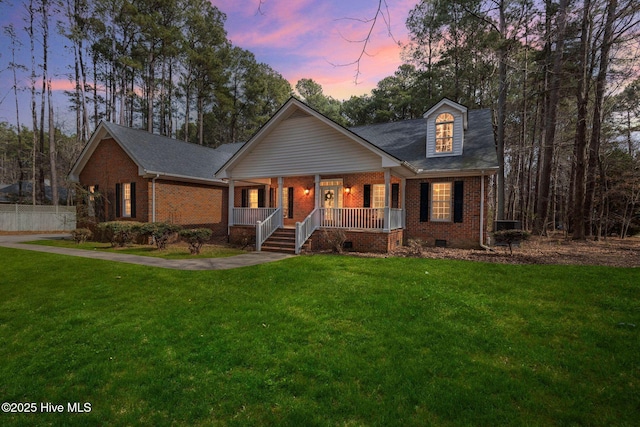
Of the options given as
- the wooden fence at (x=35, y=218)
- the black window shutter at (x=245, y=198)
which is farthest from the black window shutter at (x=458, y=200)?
the wooden fence at (x=35, y=218)

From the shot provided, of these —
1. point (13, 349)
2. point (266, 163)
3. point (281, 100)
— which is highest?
point (281, 100)

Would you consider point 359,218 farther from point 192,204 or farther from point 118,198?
point 118,198

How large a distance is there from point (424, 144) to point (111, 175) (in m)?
17.8

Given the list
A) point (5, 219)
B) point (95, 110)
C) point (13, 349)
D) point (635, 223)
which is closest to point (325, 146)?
point (13, 349)

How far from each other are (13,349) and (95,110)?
35.1 metres

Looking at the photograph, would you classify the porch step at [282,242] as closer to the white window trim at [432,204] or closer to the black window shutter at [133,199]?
the white window trim at [432,204]

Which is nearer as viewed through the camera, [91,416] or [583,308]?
[91,416]

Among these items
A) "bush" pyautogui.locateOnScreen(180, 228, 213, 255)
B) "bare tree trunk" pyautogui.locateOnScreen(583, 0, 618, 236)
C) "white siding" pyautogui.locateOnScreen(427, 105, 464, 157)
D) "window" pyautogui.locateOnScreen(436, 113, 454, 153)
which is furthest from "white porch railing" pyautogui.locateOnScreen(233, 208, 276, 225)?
"bare tree trunk" pyautogui.locateOnScreen(583, 0, 618, 236)

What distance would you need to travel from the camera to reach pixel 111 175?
16.7m

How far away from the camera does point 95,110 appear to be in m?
30.3

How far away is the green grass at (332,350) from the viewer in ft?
9.26

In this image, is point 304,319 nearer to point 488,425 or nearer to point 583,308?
point 488,425

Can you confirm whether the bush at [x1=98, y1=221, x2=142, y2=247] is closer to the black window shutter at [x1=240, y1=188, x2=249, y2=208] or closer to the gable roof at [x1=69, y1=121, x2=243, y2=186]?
the gable roof at [x1=69, y1=121, x2=243, y2=186]

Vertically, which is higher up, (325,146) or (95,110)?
(95,110)
